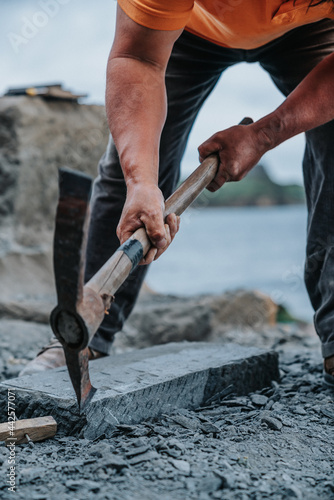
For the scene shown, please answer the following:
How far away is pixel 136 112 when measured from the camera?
185cm

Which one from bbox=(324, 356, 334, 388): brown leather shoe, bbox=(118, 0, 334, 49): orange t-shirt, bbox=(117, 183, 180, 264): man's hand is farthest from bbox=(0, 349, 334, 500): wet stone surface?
bbox=(118, 0, 334, 49): orange t-shirt

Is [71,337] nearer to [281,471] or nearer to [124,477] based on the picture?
[124,477]

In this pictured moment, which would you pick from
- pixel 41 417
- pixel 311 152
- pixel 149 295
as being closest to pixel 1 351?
pixel 41 417

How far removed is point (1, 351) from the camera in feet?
10.2

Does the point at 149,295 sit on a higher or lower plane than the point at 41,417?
lower

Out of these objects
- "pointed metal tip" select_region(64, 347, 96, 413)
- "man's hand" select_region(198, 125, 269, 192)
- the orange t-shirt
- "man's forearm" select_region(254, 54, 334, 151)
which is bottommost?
"pointed metal tip" select_region(64, 347, 96, 413)

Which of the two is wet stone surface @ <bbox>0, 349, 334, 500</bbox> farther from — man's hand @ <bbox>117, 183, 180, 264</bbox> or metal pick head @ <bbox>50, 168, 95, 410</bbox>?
man's hand @ <bbox>117, 183, 180, 264</bbox>

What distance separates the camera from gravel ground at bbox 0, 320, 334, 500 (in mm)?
1321

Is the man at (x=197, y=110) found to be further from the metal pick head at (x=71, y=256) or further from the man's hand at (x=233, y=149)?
the metal pick head at (x=71, y=256)

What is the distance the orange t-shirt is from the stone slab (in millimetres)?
1237

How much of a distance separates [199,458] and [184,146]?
1483mm

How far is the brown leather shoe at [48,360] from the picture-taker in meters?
2.24

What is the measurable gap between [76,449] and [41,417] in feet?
0.64

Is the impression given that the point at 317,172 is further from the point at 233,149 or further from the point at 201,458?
the point at 201,458
